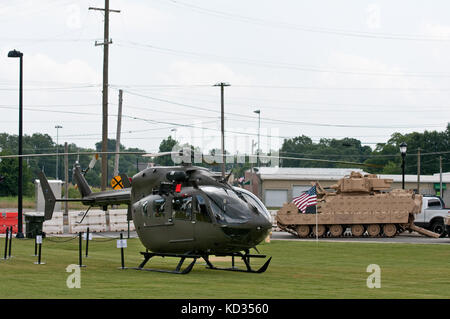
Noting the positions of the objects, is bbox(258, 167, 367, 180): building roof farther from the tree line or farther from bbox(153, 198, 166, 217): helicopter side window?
bbox(153, 198, 166, 217): helicopter side window

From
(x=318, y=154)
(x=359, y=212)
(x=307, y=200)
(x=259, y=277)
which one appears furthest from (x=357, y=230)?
(x=318, y=154)

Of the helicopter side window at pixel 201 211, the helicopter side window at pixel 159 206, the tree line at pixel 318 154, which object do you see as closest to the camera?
the helicopter side window at pixel 201 211

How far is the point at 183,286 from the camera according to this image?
16.0 m

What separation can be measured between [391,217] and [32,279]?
24843 millimetres

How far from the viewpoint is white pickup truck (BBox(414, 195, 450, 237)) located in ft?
133

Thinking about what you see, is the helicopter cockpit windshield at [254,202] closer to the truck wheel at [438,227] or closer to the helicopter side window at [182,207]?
the helicopter side window at [182,207]

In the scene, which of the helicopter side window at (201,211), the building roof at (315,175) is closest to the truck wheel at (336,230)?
the helicopter side window at (201,211)

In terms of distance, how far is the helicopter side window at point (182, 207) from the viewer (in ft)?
63.9

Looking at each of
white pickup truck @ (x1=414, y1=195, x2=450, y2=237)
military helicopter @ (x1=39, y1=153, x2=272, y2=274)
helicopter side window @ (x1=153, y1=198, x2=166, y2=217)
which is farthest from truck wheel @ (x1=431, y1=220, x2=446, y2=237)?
helicopter side window @ (x1=153, y1=198, x2=166, y2=217)

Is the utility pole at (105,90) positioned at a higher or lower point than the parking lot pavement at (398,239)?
higher

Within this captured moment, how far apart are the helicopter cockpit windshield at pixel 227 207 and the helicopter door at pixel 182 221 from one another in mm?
658

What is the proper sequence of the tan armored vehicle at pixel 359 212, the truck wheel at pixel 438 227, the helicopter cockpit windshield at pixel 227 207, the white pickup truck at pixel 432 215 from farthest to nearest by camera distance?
the white pickup truck at pixel 432 215, the truck wheel at pixel 438 227, the tan armored vehicle at pixel 359 212, the helicopter cockpit windshield at pixel 227 207
